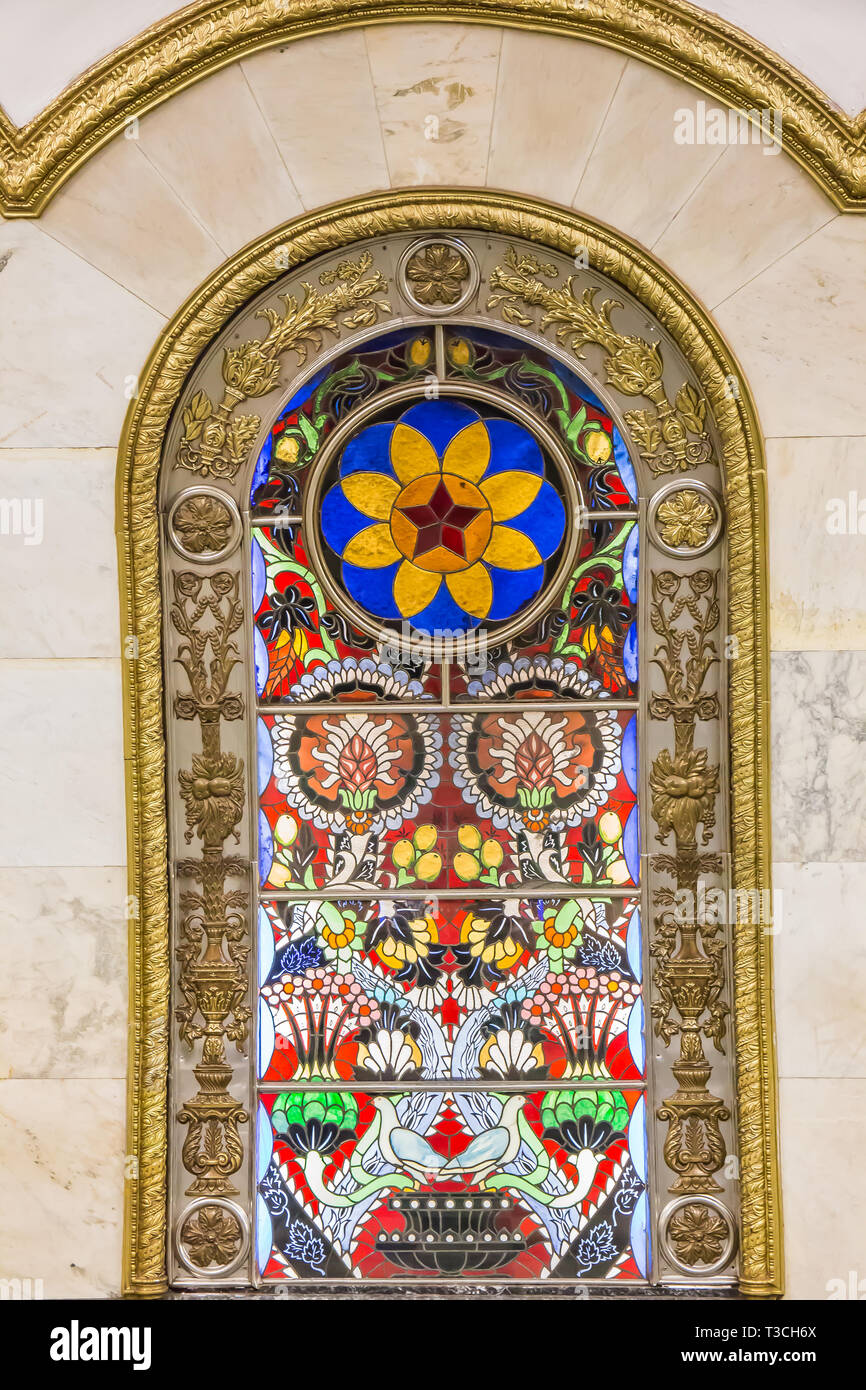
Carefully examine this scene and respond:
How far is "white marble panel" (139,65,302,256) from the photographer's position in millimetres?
3900

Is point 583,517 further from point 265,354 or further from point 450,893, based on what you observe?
point 450,893

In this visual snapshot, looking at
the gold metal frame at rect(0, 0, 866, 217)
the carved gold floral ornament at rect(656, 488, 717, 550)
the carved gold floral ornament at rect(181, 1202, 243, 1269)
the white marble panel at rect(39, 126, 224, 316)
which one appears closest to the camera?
the gold metal frame at rect(0, 0, 866, 217)

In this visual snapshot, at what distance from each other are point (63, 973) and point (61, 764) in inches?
26.9

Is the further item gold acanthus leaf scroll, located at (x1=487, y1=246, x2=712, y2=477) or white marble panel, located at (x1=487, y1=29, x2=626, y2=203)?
gold acanthus leaf scroll, located at (x1=487, y1=246, x2=712, y2=477)

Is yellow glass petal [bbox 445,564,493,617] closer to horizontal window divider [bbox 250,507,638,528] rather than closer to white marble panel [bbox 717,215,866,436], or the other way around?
horizontal window divider [bbox 250,507,638,528]

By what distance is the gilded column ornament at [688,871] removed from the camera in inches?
160

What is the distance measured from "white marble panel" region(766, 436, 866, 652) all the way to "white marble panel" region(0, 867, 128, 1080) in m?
2.34

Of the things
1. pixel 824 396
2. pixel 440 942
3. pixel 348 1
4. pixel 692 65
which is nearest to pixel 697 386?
pixel 824 396

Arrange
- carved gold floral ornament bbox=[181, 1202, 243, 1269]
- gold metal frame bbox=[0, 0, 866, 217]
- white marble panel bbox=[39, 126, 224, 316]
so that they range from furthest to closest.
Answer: carved gold floral ornament bbox=[181, 1202, 243, 1269], white marble panel bbox=[39, 126, 224, 316], gold metal frame bbox=[0, 0, 866, 217]

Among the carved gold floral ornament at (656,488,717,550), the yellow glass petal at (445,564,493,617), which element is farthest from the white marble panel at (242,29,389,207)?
the carved gold floral ornament at (656,488,717,550)

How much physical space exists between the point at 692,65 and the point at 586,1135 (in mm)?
3416

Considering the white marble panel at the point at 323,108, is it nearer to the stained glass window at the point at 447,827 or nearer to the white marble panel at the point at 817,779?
the stained glass window at the point at 447,827

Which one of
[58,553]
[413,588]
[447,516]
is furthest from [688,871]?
[58,553]

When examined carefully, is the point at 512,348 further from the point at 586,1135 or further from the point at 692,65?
the point at 586,1135
